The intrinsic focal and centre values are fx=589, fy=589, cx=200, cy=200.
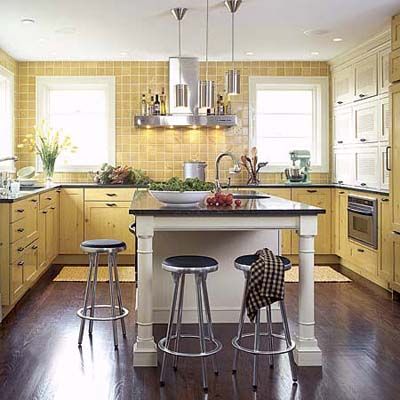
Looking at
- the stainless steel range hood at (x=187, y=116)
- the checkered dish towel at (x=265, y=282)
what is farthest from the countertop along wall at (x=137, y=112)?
the checkered dish towel at (x=265, y=282)

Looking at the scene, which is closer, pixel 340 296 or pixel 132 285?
pixel 340 296

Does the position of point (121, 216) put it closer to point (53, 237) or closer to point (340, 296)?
point (53, 237)

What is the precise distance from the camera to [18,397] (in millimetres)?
2922

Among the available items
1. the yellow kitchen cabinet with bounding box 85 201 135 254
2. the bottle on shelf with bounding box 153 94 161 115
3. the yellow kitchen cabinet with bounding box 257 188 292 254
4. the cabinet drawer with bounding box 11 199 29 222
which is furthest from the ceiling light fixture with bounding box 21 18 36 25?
the yellow kitchen cabinet with bounding box 257 188 292 254

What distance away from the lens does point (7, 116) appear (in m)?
6.98

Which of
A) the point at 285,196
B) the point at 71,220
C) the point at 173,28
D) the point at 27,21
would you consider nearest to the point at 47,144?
the point at 71,220

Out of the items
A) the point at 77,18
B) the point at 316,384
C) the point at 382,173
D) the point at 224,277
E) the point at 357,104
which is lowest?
the point at 316,384

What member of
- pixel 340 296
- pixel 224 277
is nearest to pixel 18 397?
pixel 224 277

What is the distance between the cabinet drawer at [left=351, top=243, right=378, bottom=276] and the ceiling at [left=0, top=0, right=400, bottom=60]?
2168mm

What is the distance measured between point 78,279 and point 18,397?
316cm

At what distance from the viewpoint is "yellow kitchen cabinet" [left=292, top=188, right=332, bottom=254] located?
7.00m

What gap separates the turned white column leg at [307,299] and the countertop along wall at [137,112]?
4.02 meters

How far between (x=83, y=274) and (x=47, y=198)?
2.95 ft

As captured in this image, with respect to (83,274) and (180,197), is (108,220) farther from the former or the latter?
(180,197)
